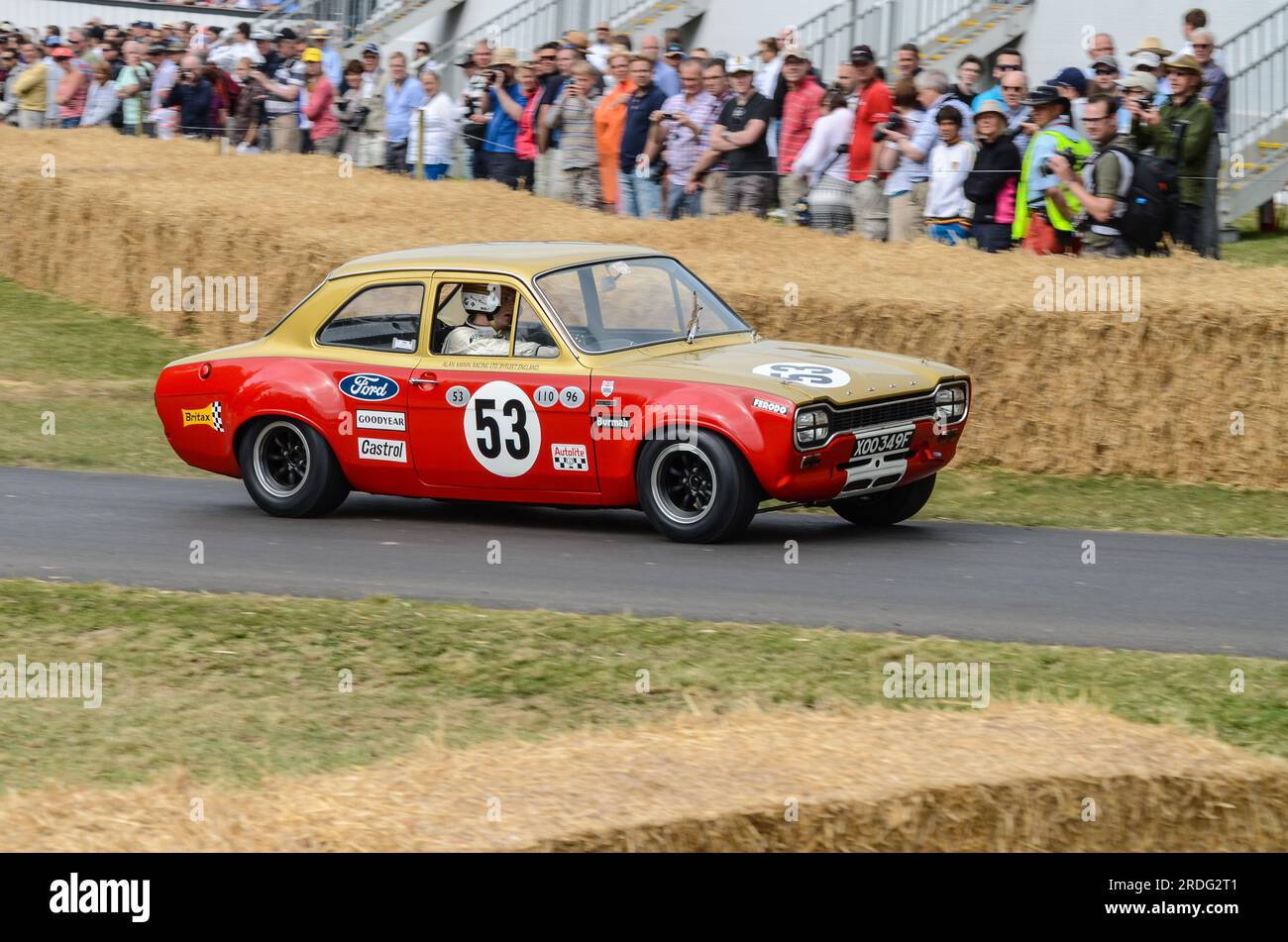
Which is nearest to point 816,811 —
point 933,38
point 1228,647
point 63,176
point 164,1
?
point 1228,647

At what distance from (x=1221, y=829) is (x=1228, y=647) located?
2728mm

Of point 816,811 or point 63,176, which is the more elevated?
point 63,176

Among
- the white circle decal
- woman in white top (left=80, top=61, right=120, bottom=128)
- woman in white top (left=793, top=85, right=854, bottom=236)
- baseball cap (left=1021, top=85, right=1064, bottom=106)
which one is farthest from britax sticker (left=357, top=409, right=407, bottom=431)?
woman in white top (left=80, top=61, right=120, bottom=128)

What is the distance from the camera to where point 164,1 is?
39.2 meters

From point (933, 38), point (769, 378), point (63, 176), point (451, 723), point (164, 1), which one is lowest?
point (451, 723)

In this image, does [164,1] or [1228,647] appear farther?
[164,1]

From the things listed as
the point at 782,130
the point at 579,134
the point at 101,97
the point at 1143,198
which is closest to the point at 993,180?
the point at 1143,198

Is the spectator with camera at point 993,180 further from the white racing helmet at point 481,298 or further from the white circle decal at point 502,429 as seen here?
the white circle decal at point 502,429

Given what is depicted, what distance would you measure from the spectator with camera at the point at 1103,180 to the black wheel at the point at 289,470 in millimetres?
5470

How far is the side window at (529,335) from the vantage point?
971 cm

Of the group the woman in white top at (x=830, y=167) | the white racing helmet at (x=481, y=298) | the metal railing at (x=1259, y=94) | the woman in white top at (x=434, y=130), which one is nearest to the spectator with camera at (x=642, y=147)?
the woman in white top at (x=830, y=167)

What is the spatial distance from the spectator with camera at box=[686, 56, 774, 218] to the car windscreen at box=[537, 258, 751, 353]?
5.35 metres
